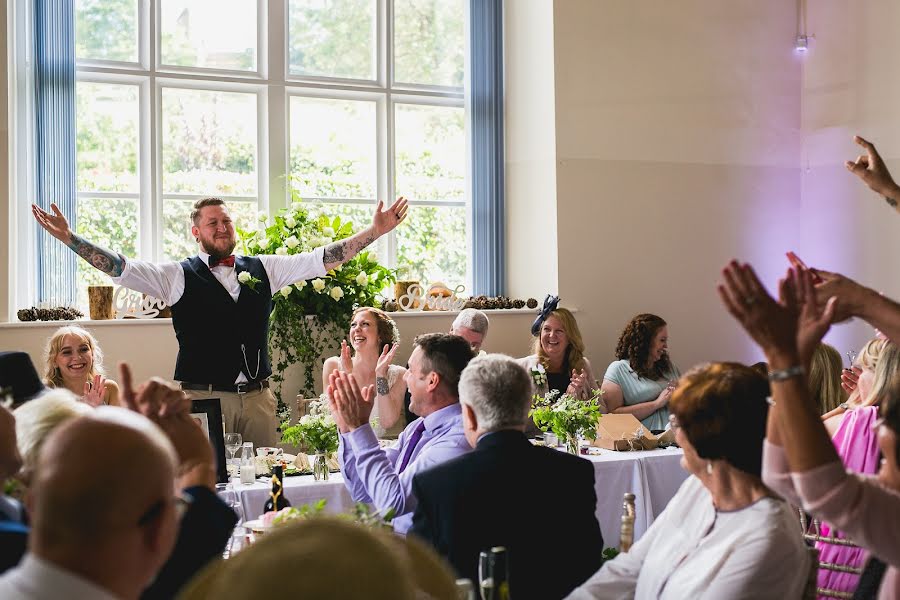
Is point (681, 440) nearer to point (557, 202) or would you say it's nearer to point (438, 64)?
point (557, 202)

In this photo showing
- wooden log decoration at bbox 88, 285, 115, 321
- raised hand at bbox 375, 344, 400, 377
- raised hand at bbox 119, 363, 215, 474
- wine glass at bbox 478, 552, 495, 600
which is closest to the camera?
wine glass at bbox 478, 552, 495, 600

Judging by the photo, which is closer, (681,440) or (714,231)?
(681,440)

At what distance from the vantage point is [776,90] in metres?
8.29

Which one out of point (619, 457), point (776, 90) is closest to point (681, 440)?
point (619, 457)

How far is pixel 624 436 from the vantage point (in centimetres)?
505

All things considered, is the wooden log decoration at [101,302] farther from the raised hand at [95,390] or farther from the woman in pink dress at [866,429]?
the woman in pink dress at [866,429]

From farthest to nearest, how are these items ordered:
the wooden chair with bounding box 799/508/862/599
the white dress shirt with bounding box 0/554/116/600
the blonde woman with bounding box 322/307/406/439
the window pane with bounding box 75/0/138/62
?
the window pane with bounding box 75/0/138/62, the blonde woman with bounding box 322/307/406/439, the wooden chair with bounding box 799/508/862/599, the white dress shirt with bounding box 0/554/116/600

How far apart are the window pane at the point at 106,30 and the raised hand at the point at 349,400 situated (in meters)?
4.80

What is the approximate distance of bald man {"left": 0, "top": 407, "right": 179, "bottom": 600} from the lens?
1.21 metres

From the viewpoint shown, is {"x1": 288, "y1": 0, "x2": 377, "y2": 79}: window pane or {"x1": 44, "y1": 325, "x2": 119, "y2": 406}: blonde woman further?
{"x1": 288, "y1": 0, "x2": 377, "y2": 79}: window pane

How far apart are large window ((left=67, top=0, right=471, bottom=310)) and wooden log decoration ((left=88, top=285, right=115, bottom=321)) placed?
334mm

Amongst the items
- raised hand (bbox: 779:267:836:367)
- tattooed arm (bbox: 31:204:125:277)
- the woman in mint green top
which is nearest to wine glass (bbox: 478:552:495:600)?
raised hand (bbox: 779:267:836:367)

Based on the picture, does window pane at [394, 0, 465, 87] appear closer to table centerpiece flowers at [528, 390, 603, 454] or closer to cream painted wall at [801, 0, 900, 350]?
cream painted wall at [801, 0, 900, 350]

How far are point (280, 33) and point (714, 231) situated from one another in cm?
376
